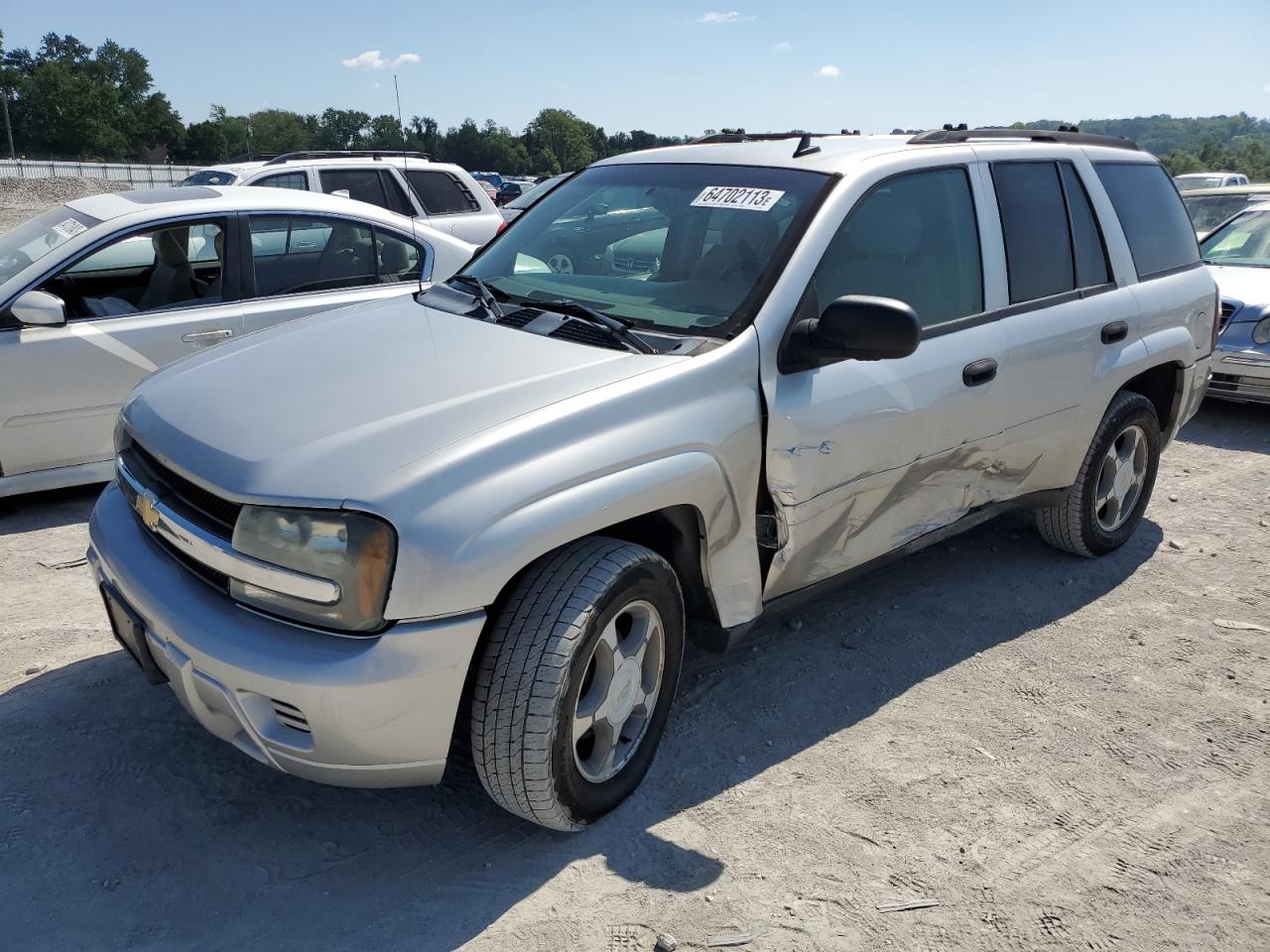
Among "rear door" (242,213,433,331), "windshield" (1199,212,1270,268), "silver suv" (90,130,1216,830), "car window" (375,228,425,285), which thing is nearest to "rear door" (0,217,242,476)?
"rear door" (242,213,433,331)

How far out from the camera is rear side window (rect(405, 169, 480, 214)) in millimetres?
9477

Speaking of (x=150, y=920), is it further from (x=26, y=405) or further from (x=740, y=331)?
(x=26, y=405)

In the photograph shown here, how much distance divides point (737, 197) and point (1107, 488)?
249 cm

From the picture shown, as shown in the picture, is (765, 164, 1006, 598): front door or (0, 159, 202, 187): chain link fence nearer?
(765, 164, 1006, 598): front door

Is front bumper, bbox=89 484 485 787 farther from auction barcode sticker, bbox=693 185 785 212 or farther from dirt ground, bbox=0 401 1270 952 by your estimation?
auction barcode sticker, bbox=693 185 785 212

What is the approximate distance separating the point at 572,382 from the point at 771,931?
58.4 inches

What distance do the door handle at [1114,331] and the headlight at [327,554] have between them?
322cm

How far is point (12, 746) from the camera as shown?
3.15 meters

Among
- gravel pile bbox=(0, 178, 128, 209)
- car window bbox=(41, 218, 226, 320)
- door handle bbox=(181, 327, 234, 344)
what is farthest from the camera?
gravel pile bbox=(0, 178, 128, 209)

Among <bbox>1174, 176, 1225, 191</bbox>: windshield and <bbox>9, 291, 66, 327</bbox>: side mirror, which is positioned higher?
<bbox>1174, 176, 1225, 191</bbox>: windshield

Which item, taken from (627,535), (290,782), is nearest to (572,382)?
(627,535)

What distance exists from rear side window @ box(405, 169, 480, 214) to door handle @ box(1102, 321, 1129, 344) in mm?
6614

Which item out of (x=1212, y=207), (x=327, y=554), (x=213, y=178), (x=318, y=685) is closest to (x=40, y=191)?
(x=213, y=178)

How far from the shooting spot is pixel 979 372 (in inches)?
141
